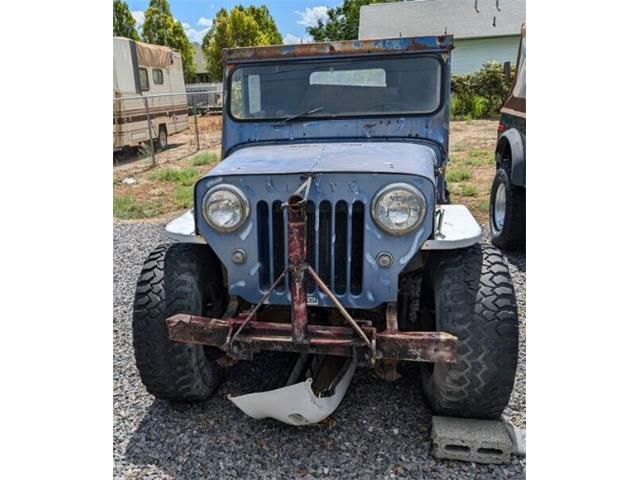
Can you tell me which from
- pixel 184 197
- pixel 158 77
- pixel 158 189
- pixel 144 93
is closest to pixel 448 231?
pixel 184 197

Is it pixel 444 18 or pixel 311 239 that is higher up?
pixel 444 18

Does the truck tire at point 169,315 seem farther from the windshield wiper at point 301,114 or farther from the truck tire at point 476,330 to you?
the truck tire at point 476,330

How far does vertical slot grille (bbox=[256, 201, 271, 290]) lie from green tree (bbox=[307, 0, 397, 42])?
34.2 meters

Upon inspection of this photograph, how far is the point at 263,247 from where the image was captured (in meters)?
2.75

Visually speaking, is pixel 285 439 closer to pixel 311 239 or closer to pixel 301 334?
pixel 301 334

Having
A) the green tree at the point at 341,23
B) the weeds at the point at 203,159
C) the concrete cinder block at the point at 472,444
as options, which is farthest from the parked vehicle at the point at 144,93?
the green tree at the point at 341,23

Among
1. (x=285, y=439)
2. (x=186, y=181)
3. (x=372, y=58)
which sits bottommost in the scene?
(x=285, y=439)

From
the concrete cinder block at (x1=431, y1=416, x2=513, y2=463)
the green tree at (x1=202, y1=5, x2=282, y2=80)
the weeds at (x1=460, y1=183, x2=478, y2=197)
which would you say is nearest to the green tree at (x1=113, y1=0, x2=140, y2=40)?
the green tree at (x1=202, y1=5, x2=282, y2=80)

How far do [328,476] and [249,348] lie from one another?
29.5 inches

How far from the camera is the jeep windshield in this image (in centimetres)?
354

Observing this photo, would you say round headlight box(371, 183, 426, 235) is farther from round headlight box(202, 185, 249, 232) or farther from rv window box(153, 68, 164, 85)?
rv window box(153, 68, 164, 85)

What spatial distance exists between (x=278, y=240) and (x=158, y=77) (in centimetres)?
1306

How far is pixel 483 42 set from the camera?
22.7 metres

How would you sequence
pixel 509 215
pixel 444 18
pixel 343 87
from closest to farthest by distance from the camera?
pixel 343 87
pixel 509 215
pixel 444 18
